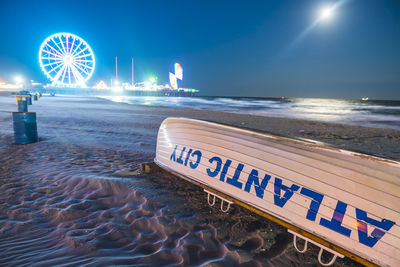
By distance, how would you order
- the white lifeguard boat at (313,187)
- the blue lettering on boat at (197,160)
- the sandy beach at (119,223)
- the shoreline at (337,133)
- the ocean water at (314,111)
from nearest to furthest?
the white lifeguard boat at (313,187), the sandy beach at (119,223), the blue lettering on boat at (197,160), the shoreline at (337,133), the ocean water at (314,111)

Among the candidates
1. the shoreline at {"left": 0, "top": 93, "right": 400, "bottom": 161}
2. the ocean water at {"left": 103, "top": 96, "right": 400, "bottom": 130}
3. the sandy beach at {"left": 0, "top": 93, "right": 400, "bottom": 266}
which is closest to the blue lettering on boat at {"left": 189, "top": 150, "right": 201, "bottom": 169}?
the sandy beach at {"left": 0, "top": 93, "right": 400, "bottom": 266}

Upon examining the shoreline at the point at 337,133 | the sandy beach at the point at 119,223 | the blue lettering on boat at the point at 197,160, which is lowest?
the sandy beach at the point at 119,223

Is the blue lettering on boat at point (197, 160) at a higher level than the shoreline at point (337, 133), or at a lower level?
higher

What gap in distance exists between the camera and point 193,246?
2789 millimetres

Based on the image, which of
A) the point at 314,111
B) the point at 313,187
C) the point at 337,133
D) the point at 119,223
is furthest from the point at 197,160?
the point at 314,111

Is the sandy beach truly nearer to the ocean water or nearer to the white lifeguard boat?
the white lifeguard boat

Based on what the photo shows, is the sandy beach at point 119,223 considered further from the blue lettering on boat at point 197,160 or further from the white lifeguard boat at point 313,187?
the blue lettering on boat at point 197,160

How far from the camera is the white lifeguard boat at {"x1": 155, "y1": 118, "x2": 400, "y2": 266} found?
7.15 ft

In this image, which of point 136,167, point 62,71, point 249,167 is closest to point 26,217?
point 136,167

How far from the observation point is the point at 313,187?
8.63ft

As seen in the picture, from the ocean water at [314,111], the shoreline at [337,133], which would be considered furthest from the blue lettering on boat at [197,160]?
the ocean water at [314,111]

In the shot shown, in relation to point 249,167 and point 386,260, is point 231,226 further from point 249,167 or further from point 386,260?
point 386,260

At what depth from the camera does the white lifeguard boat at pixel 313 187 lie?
218 cm

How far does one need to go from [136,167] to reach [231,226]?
3006 mm
